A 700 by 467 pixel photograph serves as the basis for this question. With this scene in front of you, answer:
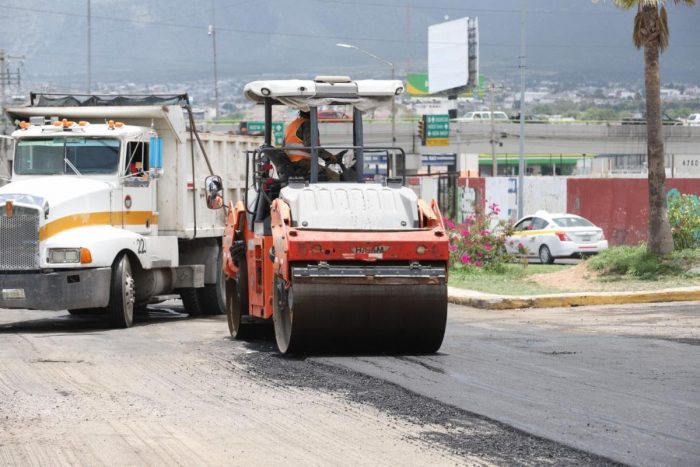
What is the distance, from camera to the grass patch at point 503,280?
23.4 m

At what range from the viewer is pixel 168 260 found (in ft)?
66.4

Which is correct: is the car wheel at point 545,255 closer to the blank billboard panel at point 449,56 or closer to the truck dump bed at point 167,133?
the truck dump bed at point 167,133

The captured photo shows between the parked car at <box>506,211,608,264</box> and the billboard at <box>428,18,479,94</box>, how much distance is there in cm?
10542

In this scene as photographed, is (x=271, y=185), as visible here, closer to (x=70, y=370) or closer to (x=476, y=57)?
(x=70, y=370)

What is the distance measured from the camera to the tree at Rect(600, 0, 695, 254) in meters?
24.3

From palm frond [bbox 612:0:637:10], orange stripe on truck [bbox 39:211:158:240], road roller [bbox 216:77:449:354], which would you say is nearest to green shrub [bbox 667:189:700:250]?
palm frond [bbox 612:0:637:10]

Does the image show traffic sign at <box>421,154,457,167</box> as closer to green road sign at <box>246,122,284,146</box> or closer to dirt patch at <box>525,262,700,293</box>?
green road sign at <box>246,122,284,146</box>

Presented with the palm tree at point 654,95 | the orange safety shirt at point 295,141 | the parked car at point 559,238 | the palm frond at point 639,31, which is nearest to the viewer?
the orange safety shirt at point 295,141

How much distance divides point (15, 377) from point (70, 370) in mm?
684

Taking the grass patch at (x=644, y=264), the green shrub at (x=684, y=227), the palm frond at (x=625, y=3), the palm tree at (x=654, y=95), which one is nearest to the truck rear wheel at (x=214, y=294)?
the grass patch at (x=644, y=264)

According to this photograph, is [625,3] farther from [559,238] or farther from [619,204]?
[619,204]

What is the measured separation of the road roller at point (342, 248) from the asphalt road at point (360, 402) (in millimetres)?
374

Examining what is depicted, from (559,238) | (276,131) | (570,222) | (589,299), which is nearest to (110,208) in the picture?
(589,299)

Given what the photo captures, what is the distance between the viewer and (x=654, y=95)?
82.2 ft
